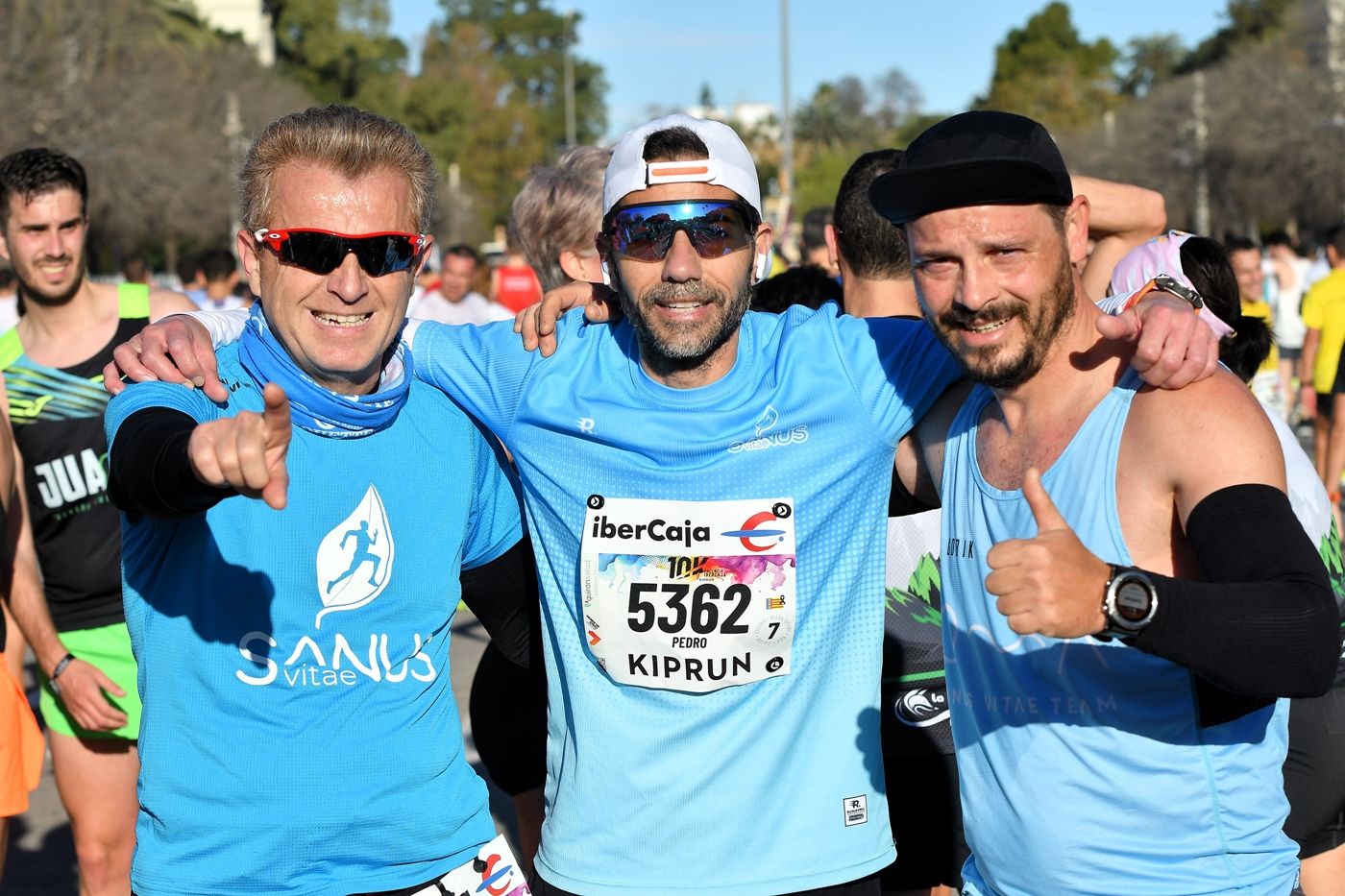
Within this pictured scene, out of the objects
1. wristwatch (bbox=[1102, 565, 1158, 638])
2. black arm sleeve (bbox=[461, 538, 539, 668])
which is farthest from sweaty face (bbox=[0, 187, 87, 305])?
wristwatch (bbox=[1102, 565, 1158, 638])

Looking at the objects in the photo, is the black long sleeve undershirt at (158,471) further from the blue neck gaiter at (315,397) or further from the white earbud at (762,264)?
the white earbud at (762,264)

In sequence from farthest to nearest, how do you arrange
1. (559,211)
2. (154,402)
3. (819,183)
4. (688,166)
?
(819,183)
(559,211)
(688,166)
(154,402)

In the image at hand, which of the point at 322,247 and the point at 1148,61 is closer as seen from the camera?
the point at 322,247

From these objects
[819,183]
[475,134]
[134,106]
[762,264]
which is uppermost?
[475,134]

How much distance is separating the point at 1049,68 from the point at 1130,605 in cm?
9383

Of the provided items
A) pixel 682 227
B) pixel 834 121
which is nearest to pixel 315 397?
pixel 682 227

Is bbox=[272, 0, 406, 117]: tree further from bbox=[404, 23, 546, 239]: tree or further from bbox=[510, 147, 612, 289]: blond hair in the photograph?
bbox=[510, 147, 612, 289]: blond hair

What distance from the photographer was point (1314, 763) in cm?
378

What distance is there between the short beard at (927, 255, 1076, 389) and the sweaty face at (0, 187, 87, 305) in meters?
3.68

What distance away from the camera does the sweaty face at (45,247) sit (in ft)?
17.6

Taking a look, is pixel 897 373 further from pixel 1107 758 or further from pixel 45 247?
pixel 45 247

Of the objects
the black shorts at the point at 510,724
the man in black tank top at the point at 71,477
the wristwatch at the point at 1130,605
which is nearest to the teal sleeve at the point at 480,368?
the black shorts at the point at 510,724

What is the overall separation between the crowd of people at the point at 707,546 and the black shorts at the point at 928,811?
0.92 meters

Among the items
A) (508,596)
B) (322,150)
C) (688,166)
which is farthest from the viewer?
(508,596)
